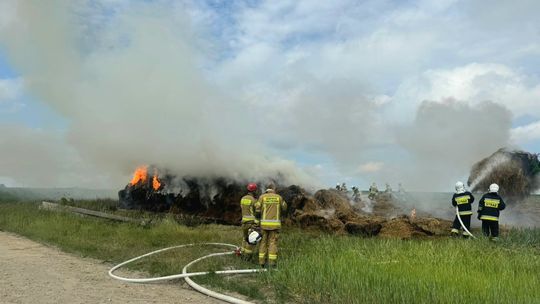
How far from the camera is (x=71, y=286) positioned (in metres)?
8.91

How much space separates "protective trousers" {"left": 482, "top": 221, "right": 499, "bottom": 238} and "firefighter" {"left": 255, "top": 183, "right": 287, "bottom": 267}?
7266mm

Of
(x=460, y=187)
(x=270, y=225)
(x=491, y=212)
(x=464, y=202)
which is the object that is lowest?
(x=270, y=225)

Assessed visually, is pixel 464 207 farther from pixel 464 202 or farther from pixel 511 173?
pixel 511 173

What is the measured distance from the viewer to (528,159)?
23.1 meters

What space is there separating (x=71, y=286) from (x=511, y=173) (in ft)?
69.6

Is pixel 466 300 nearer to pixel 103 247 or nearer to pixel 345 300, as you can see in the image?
pixel 345 300

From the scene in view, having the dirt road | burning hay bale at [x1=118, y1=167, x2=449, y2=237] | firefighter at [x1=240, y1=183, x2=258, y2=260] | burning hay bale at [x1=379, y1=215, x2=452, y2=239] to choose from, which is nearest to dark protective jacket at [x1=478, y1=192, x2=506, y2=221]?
burning hay bale at [x1=379, y1=215, x2=452, y2=239]

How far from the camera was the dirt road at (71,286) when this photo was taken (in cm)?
792

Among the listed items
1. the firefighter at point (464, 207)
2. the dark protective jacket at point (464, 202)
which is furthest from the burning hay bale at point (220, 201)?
the dark protective jacket at point (464, 202)

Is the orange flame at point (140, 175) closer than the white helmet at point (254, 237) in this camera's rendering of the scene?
No

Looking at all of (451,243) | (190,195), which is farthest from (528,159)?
(190,195)

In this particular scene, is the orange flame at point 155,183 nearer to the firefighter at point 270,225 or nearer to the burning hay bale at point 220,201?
the burning hay bale at point 220,201

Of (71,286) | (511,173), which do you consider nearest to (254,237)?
(71,286)

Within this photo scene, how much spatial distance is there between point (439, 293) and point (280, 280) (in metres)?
2.92
